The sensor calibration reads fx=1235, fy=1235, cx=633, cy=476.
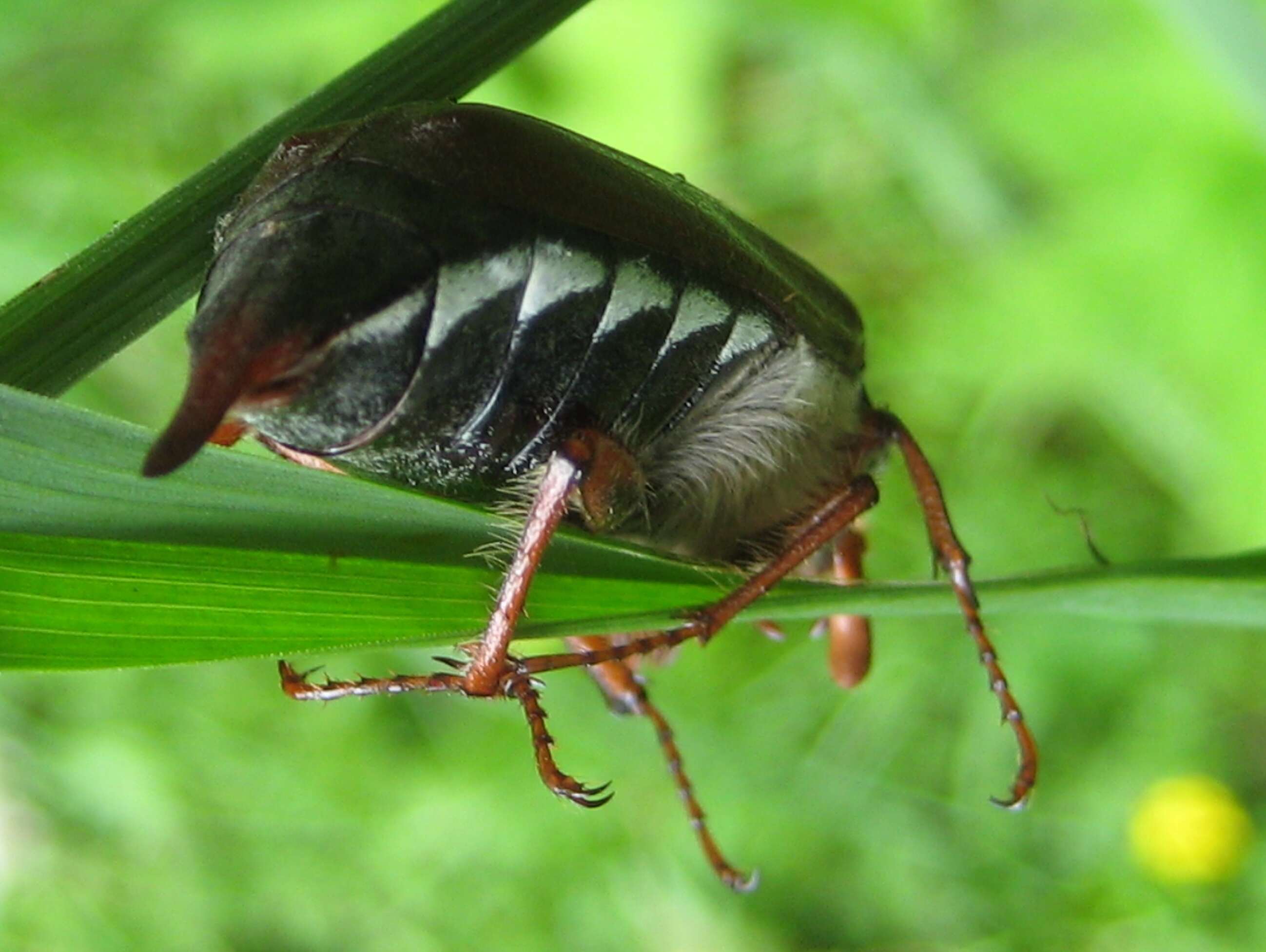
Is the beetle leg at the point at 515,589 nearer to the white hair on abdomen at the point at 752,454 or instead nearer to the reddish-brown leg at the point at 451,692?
the reddish-brown leg at the point at 451,692

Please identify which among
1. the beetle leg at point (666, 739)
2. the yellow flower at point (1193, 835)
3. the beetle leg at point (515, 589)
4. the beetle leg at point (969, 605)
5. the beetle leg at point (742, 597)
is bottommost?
the yellow flower at point (1193, 835)

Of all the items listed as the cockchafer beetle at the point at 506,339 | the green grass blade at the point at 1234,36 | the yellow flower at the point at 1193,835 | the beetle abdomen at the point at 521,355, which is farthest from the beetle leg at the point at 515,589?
the yellow flower at the point at 1193,835

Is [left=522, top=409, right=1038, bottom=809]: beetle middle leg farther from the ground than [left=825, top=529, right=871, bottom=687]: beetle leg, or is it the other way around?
[left=522, top=409, right=1038, bottom=809]: beetle middle leg

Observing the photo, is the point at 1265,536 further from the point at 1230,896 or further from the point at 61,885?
the point at 61,885

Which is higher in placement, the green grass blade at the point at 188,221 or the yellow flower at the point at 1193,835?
the green grass blade at the point at 188,221

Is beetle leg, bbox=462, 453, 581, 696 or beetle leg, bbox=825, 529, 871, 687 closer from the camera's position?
beetle leg, bbox=462, 453, 581, 696

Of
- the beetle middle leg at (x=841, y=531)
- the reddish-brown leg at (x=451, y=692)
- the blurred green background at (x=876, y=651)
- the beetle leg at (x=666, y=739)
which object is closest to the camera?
the reddish-brown leg at (x=451, y=692)

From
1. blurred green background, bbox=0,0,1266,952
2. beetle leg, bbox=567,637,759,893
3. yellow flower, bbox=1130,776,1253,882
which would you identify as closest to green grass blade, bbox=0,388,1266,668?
beetle leg, bbox=567,637,759,893

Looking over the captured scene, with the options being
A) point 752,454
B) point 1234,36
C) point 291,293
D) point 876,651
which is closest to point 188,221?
point 291,293

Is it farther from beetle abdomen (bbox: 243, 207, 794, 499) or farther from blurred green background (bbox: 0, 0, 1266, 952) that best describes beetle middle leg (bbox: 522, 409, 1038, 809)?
blurred green background (bbox: 0, 0, 1266, 952)
